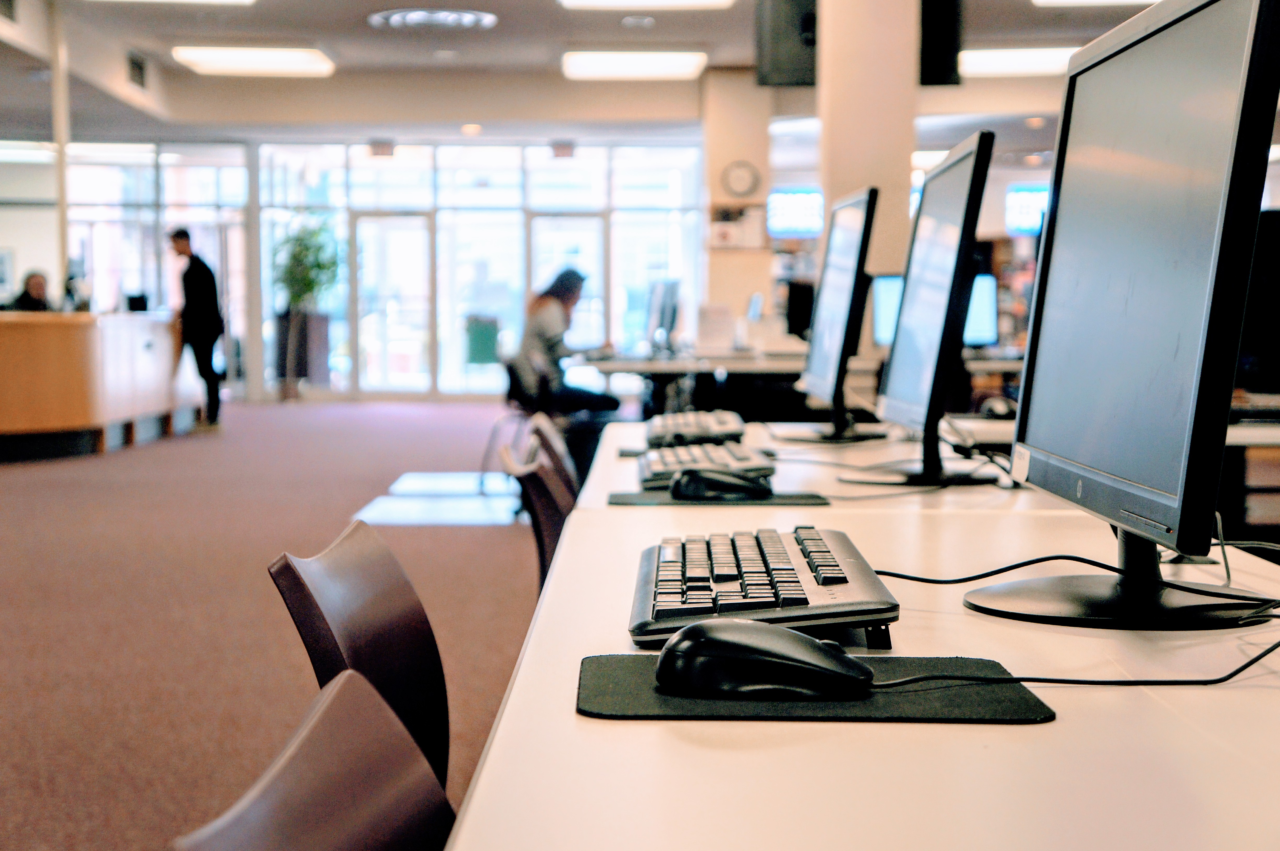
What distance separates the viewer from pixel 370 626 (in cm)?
109

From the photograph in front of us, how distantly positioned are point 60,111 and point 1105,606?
27.4ft

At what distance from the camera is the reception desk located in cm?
692

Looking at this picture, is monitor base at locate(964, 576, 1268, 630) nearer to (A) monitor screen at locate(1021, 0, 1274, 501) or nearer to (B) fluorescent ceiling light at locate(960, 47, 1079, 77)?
(A) monitor screen at locate(1021, 0, 1274, 501)

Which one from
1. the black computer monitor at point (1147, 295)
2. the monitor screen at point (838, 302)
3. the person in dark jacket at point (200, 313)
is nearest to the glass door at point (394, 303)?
the person in dark jacket at point (200, 313)

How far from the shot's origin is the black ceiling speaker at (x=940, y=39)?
17.9 feet

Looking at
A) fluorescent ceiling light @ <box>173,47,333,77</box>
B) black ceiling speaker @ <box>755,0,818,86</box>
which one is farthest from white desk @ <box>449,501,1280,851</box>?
fluorescent ceiling light @ <box>173,47,333,77</box>

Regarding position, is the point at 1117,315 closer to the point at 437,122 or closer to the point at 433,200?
the point at 437,122

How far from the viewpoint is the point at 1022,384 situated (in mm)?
1199

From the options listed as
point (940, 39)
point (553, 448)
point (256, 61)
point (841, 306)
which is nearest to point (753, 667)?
point (553, 448)

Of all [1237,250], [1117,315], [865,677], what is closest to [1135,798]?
[865,677]

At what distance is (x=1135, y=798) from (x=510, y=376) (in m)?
5.10

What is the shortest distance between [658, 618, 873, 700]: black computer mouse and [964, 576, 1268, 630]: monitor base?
11.7 inches

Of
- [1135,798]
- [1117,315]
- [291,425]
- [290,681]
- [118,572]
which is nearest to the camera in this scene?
[1135,798]

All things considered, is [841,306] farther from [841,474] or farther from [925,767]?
[925,767]
